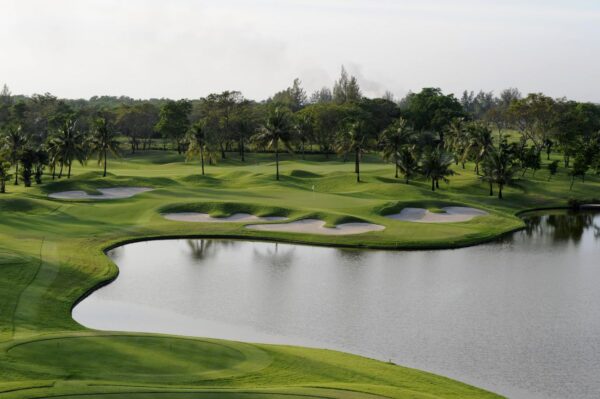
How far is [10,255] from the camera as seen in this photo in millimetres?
47312

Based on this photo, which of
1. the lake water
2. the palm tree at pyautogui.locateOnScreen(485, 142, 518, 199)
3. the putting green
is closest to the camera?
the putting green

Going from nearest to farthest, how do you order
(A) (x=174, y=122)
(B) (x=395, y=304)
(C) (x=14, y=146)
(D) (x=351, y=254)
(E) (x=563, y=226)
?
1. (B) (x=395, y=304)
2. (D) (x=351, y=254)
3. (E) (x=563, y=226)
4. (C) (x=14, y=146)
5. (A) (x=174, y=122)

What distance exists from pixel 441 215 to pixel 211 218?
78.0 feet

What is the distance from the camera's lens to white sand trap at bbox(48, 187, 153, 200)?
3123 inches

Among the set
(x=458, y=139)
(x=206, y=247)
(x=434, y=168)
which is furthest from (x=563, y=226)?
(x=458, y=139)

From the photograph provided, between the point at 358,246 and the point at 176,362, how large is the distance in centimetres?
3173

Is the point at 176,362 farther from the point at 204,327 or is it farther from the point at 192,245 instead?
the point at 192,245

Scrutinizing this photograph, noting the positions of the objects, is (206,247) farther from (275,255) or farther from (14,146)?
(14,146)

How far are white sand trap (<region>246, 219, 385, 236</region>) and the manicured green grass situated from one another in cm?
123

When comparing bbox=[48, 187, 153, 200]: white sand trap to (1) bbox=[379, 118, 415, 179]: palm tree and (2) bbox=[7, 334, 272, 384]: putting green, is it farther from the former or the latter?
(2) bbox=[7, 334, 272, 384]: putting green

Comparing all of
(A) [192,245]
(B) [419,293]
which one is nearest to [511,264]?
(B) [419,293]

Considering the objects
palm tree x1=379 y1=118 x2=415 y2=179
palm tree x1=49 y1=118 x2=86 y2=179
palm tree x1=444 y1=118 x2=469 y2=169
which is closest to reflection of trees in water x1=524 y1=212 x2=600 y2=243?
palm tree x1=379 y1=118 x2=415 y2=179

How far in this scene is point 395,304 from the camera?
40.7 meters

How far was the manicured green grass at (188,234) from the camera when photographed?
26.0 meters
